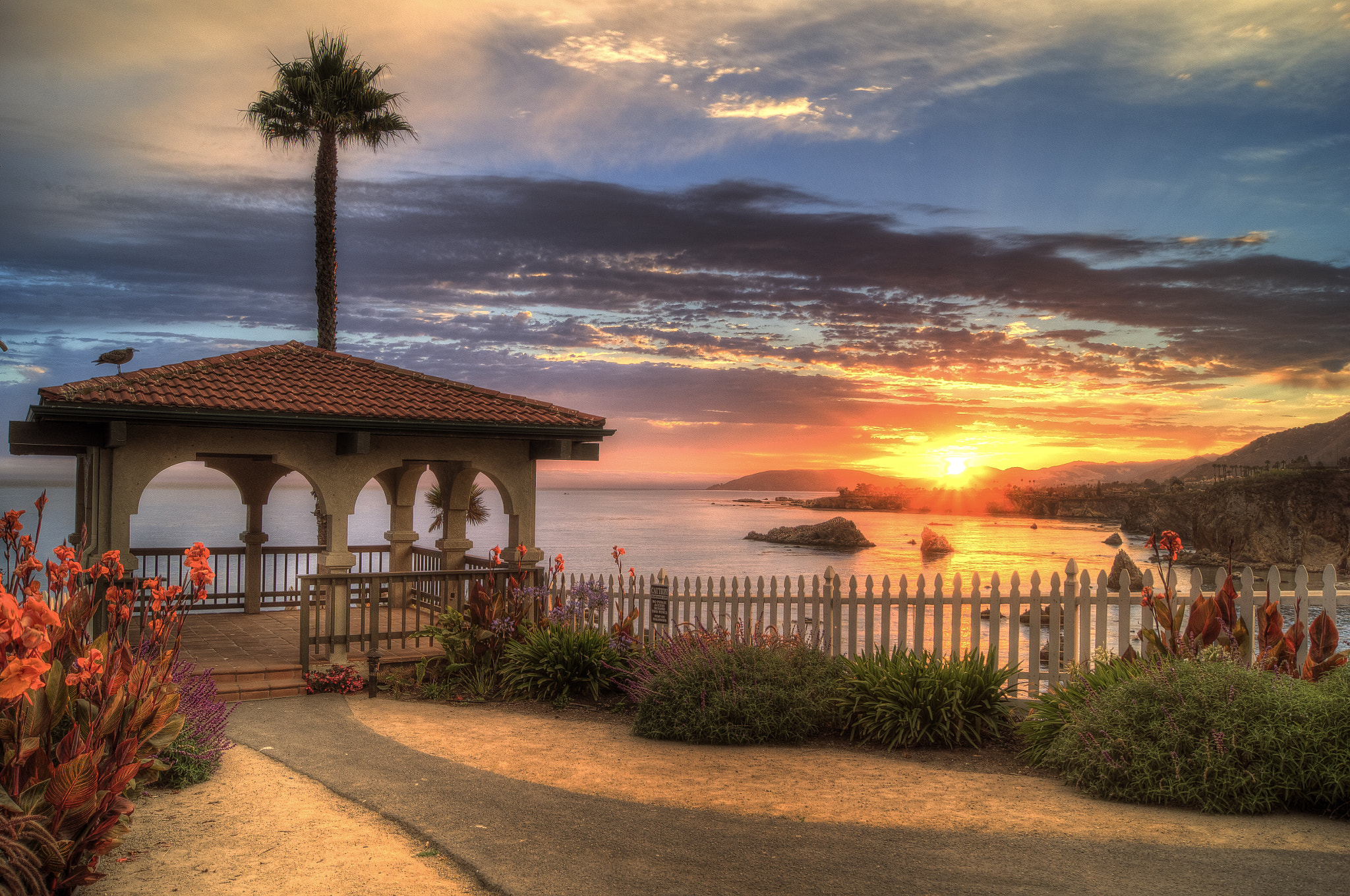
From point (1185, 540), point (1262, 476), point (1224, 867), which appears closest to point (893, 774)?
point (1224, 867)

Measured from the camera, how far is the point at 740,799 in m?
6.66

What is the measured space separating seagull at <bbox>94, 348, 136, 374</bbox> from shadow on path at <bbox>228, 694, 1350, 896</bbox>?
27.3ft

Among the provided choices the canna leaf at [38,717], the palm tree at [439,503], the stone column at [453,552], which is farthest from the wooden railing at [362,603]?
the palm tree at [439,503]

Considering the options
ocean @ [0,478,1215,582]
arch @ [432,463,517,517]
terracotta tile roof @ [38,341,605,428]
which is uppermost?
terracotta tile roof @ [38,341,605,428]

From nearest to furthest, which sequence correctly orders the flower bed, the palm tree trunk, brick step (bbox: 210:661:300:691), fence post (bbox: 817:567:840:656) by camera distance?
the flower bed < fence post (bbox: 817:567:840:656) < brick step (bbox: 210:661:300:691) < the palm tree trunk

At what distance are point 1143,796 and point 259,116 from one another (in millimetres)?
25932

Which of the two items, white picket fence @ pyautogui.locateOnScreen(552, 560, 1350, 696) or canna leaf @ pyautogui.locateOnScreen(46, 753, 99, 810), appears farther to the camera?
white picket fence @ pyautogui.locateOnScreen(552, 560, 1350, 696)

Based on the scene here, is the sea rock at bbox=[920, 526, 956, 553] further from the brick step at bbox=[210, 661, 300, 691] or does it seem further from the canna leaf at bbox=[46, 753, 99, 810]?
the canna leaf at bbox=[46, 753, 99, 810]

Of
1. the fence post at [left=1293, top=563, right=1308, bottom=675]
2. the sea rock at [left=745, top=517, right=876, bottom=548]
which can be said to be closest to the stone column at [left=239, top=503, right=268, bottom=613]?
the fence post at [left=1293, top=563, right=1308, bottom=675]

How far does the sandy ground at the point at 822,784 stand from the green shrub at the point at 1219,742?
0.46 feet

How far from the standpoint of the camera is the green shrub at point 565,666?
10.5 m

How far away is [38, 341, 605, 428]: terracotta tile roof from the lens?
11281 millimetres

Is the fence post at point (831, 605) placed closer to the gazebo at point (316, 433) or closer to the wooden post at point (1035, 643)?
the wooden post at point (1035, 643)

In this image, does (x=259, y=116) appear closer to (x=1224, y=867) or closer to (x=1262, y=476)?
(x=1224, y=867)
